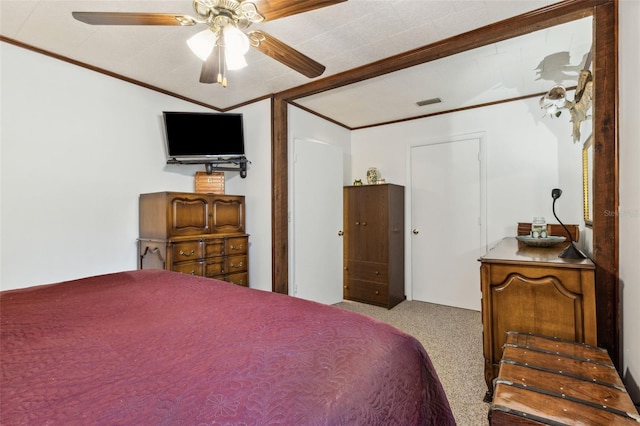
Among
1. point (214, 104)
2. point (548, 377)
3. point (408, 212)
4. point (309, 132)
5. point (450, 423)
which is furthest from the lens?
point (408, 212)

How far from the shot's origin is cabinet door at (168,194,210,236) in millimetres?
2756

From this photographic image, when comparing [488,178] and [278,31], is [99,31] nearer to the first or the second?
[278,31]

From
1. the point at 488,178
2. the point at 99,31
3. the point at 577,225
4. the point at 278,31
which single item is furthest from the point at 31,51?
the point at 577,225

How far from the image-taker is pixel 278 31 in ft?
7.25

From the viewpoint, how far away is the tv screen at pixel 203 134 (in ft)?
10.1

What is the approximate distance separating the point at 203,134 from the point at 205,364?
2.87m

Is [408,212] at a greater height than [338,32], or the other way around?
[338,32]

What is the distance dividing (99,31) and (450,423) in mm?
3096

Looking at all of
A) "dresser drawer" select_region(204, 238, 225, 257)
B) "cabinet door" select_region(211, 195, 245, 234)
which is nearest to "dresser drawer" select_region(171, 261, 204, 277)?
"dresser drawer" select_region(204, 238, 225, 257)

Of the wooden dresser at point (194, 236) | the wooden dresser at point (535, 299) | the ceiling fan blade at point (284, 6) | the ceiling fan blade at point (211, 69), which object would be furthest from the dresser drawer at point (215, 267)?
the wooden dresser at point (535, 299)

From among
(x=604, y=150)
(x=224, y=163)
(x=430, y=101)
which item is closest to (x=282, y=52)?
(x=224, y=163)

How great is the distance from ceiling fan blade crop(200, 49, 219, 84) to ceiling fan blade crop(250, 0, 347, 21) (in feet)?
1.28

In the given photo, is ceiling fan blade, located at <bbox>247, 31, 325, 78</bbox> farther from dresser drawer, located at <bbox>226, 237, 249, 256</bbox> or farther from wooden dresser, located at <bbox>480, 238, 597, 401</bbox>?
dresser drawer, located at <bbox>226, 237, 249, 256</bbox>

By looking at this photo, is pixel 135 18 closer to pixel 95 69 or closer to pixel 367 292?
pixel 95 69
